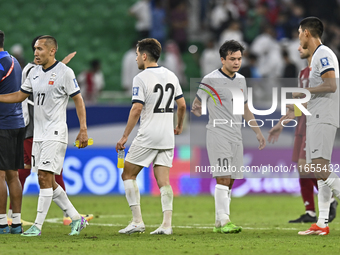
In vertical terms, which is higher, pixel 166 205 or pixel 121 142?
pixel 121 142

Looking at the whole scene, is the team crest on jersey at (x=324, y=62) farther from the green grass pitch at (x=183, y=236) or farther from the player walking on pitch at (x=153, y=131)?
the green grass pitch at (x=183, y=236)

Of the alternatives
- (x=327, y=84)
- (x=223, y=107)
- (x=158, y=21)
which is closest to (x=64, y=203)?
(x=223, y=107)

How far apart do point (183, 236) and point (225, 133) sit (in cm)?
138

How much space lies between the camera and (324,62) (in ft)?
22.9

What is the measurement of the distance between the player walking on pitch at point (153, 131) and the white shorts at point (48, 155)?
82 cm

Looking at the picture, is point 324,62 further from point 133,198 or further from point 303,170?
point 133,198

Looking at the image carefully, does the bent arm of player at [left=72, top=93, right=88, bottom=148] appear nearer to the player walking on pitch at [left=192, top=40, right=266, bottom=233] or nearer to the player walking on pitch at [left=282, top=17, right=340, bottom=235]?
the player walking on pitch at [left=192, top=40, right=266, bottom=233]

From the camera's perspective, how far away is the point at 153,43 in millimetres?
7277

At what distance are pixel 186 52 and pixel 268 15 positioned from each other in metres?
2.68

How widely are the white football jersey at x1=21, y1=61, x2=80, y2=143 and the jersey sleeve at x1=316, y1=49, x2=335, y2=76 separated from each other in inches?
110

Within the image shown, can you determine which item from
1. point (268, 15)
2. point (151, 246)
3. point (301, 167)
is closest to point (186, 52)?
point (268, 15)

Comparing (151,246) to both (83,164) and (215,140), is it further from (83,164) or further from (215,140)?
(83,164)

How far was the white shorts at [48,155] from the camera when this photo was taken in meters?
6.90

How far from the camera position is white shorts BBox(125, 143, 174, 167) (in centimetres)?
725
